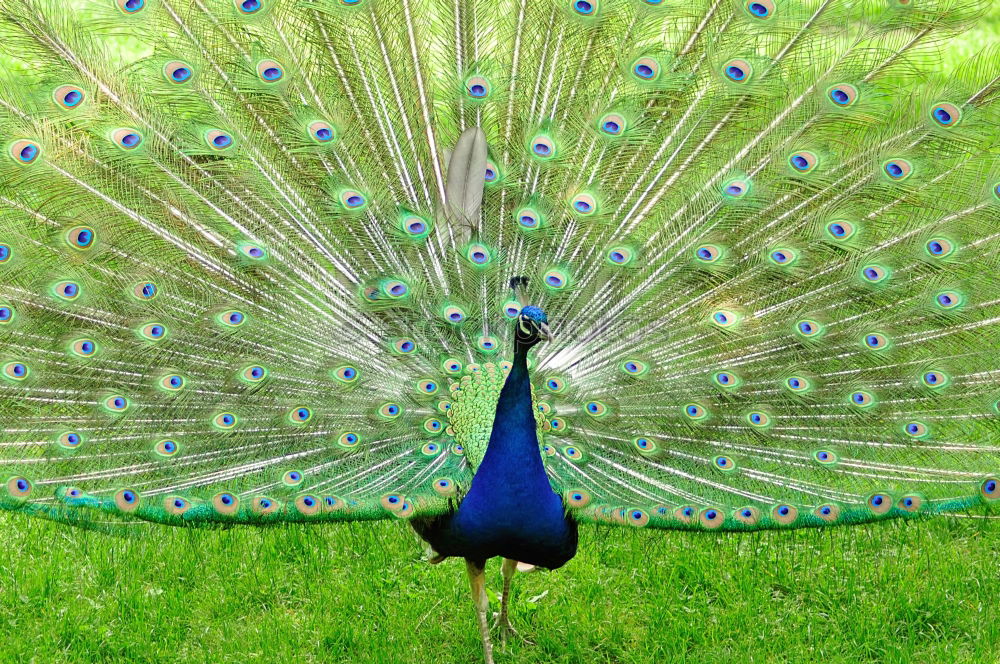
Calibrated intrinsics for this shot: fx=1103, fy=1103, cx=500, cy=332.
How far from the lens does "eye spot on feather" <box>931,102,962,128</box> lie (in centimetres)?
313

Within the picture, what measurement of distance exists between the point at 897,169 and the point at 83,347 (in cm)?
248

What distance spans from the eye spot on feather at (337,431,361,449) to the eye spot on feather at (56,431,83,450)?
771 mm

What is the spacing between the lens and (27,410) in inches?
131

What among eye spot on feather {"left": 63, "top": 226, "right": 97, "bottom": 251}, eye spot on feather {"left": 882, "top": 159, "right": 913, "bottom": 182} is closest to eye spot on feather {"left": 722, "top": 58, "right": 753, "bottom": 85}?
eye spot on feather {"left": 882, "top": 159, "right": 913, "bottom": 182}

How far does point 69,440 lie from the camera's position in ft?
10.8

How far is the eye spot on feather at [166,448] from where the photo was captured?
3.29 m

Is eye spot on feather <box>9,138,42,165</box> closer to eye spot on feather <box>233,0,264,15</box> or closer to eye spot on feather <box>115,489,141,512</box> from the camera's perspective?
eye spot on feather <box>233,0,264,15</box>

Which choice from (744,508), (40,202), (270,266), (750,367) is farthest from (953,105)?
(40,202)

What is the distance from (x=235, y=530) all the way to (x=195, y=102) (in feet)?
5.49

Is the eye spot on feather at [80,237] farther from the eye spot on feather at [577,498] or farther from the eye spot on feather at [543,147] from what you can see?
the eye spot on feather at [577,498]

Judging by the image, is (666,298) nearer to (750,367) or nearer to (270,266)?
(750,367)

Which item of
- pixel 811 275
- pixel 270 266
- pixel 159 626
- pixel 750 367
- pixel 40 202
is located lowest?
pixel 159 626

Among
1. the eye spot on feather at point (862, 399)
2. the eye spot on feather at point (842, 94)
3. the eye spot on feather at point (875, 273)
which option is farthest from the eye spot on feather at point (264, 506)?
the eye spot on feather at point (842, 94)

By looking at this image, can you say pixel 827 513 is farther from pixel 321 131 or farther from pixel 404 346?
pixel 321 131
